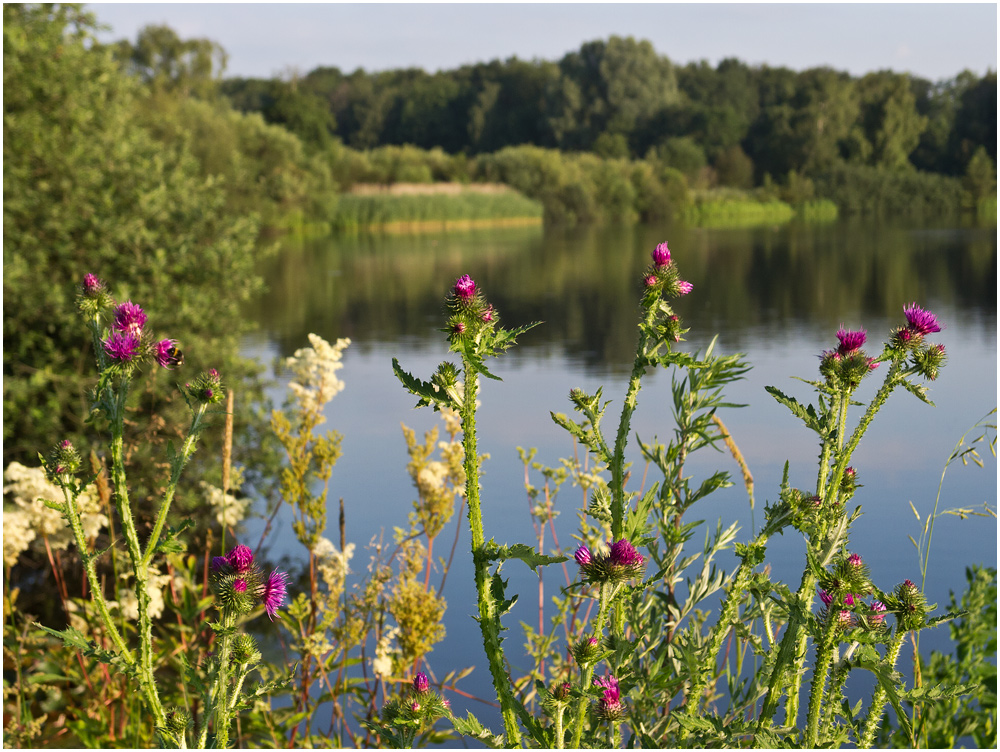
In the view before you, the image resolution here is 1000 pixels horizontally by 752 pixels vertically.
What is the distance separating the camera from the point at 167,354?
4.54ft

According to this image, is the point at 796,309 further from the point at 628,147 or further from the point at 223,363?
the point at 628,147

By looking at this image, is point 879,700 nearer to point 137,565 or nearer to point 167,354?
point 137,565

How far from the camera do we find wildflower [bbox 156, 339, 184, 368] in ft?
4.44

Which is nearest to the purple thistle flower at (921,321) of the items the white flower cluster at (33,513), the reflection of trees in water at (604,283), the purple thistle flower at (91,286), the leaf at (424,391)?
the leaf at (424,391)

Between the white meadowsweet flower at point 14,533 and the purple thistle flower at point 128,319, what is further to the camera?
the white meadowsweet flower at point 14,533

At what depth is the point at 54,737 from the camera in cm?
298

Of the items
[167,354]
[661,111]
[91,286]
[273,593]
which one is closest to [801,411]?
[273,593]

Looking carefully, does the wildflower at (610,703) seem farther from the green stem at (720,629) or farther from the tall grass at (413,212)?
the tall grass at (413,212)

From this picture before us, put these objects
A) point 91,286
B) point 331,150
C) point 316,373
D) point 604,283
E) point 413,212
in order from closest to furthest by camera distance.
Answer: point 91,286, point 316,373, point 604,283, point 413,212, point 331,150

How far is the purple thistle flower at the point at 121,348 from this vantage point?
1276 millimetres

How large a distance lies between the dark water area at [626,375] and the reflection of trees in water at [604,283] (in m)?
0.06

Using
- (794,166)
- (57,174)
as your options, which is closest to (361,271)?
(57,174)

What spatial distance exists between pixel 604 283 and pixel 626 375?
6.51 metres

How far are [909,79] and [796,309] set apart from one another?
4499cm
